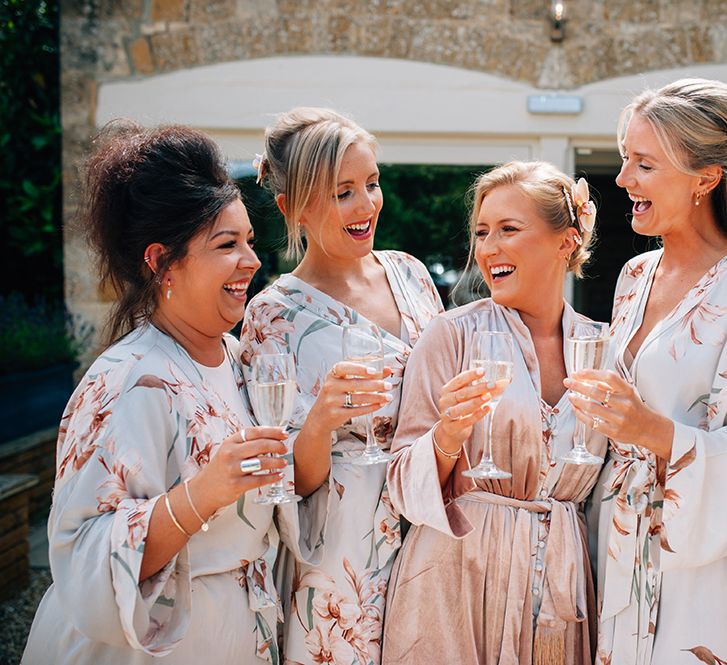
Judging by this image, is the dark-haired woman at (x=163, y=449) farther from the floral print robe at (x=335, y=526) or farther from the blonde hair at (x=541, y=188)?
the blonde hair at (x=541, y=188)

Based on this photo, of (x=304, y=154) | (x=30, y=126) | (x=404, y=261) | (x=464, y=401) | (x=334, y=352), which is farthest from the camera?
(x=30, y=126)

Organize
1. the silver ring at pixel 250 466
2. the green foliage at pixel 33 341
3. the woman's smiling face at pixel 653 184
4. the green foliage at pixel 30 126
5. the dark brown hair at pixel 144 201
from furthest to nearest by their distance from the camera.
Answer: the green foliage at pixel 30 126, the green foliage at pixel 33 341, the woman's smiling face at pixel 653 184, the dark brown hair at pixel 144 201, the silver ring at pixel 250 466

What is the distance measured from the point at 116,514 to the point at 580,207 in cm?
149

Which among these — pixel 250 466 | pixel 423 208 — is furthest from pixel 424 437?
pixel 423 208

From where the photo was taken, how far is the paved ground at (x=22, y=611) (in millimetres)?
4516

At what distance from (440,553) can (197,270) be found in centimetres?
96

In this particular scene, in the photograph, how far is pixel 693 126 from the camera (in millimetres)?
2318

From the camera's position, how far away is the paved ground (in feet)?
14.8

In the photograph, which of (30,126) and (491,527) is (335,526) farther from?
(30,126)

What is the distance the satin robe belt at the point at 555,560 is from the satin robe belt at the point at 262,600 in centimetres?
57

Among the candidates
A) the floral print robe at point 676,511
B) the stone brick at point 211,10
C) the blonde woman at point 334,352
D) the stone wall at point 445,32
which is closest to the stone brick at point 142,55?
the stone wall at point 445,32

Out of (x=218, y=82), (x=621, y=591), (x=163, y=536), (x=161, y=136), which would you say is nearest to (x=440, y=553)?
(x=621, y=591)

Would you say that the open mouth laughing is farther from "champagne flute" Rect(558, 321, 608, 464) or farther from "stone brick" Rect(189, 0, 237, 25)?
"stone brick" Rect(189, 0, 237, 25)

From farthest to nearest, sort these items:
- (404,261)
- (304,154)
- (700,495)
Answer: (404,261)
(304,154)
(700,495)
